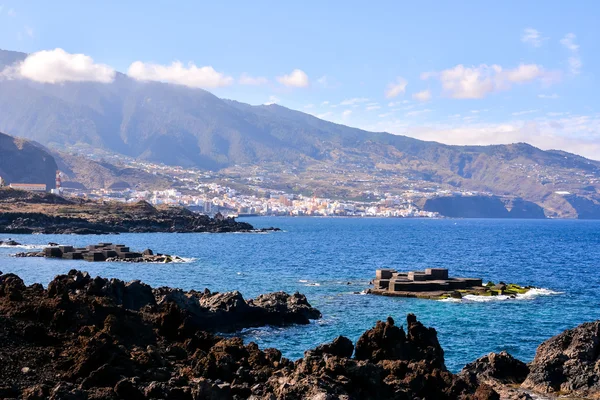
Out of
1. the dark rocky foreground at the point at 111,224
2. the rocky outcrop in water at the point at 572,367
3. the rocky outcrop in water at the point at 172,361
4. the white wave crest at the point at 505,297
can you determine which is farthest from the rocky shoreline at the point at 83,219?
the rocky outcrop in water at the point at 572,367

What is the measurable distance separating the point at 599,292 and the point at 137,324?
4229 centimetres

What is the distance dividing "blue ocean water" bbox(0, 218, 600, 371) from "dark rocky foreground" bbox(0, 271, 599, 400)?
211 inches

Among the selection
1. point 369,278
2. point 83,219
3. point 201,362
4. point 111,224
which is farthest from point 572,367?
point 111,224

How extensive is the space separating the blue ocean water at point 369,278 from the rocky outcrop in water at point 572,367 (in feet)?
15.8

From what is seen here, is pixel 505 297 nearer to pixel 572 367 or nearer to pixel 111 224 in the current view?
pixel 572 367

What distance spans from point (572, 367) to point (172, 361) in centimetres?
1217

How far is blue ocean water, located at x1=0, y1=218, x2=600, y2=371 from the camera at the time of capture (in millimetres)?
34031

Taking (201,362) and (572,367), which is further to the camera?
(572,367)

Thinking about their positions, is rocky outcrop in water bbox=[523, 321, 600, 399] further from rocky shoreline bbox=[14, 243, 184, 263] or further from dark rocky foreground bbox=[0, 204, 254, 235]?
dark rocky foreground bbox=[0, 204, 254, 235]

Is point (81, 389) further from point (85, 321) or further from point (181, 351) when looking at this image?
point (85, 321)

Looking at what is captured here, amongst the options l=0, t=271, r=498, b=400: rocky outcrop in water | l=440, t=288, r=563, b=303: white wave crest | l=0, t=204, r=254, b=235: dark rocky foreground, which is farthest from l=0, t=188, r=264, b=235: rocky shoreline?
l=0, t=271, r=498, b=400: rocky outcrop in water

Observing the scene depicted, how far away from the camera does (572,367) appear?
22375 mm

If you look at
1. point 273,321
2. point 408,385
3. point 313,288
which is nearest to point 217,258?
point 313,288

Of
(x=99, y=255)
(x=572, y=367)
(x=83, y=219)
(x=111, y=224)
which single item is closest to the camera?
(x=572, y=367)
